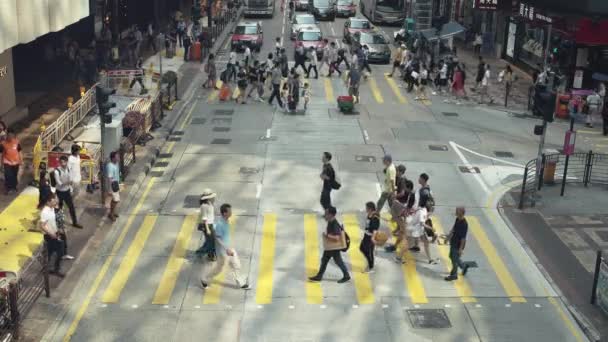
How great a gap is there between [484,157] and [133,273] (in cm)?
1255

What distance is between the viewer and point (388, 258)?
16.4 m

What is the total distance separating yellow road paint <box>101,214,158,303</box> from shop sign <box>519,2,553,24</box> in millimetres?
22551

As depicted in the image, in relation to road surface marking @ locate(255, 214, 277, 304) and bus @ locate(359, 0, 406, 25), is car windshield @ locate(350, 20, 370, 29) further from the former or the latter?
road surface marking @ locate(255, 214, 277, 304)

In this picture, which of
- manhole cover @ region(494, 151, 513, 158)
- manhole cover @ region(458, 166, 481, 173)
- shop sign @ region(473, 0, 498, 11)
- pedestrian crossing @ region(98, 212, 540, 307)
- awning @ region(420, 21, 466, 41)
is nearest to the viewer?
pedestrian crossing @ region(98, 212, 540, 307)

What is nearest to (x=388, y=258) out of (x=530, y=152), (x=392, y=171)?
(x=392, y=171)

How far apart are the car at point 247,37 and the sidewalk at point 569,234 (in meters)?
23.8

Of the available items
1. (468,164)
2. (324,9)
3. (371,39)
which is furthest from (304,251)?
(324,9)

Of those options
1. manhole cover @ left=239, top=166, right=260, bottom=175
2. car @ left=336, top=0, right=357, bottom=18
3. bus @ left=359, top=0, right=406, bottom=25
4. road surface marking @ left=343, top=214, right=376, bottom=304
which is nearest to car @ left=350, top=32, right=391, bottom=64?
bus @ left=359, top=0, right=406, bottom=25

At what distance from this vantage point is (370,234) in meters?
15.1

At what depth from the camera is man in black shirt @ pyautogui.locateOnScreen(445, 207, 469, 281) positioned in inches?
581

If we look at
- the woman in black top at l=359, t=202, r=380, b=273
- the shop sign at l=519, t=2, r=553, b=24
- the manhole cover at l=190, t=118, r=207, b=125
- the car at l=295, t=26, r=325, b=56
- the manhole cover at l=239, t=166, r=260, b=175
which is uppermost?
the shop sign at l=519, t=2, r=553, b=24

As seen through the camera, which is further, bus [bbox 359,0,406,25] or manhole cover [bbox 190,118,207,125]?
bus [bbox 359,0,406,25]

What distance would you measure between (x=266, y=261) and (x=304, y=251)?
3.18 feet

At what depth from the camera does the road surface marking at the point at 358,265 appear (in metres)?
14.5
